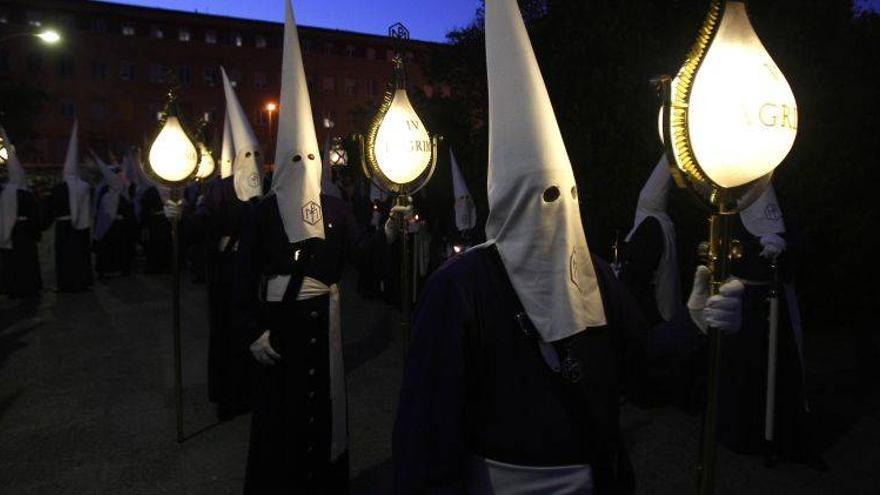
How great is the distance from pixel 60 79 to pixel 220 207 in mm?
51757

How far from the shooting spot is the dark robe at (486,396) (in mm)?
1842

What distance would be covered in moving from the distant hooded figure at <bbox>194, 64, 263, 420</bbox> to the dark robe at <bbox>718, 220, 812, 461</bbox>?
12.8ft

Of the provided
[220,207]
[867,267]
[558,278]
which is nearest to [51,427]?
[220,207]

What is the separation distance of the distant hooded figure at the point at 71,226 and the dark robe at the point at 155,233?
2233 millimetres

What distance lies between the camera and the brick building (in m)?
47.7

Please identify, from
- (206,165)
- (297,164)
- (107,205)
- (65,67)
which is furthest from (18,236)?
(65,67)

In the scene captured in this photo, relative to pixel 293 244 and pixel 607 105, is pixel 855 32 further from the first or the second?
pixel 293 244

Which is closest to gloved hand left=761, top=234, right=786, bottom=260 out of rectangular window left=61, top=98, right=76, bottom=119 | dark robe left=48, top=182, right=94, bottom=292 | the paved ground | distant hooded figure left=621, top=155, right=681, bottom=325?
distant hooded figure left=621, top=155, right=681, bottom=325

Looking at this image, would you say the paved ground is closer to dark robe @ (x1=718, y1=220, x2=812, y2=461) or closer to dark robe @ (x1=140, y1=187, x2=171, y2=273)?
dark robe @ (x1=718, y1=220, x2=812, y2=461)

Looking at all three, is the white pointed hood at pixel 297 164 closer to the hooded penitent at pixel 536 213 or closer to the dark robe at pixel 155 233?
the hooded penitent at pixel 536 213

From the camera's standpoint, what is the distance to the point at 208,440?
5.16 m

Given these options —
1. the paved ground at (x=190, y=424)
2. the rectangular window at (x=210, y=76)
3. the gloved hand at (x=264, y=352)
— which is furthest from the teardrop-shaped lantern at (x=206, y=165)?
the rectangular window at (x=210, y=76)

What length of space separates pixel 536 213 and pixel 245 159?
4.27 metres

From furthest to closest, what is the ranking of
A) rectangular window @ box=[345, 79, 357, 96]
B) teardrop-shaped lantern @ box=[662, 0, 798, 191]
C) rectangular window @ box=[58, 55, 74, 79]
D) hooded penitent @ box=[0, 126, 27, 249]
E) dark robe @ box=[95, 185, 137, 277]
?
rectangular window @ box=[345, 79, 357, 96]
rectangular window @ box=[58, 55, 74, 79]
dark robe @ box=[95, 185, 137, 277]
hooded penitent @ box=[0, 126, 27, 249]
teardrop-shaped lantern @ box=[662, 0, 798, 191]
